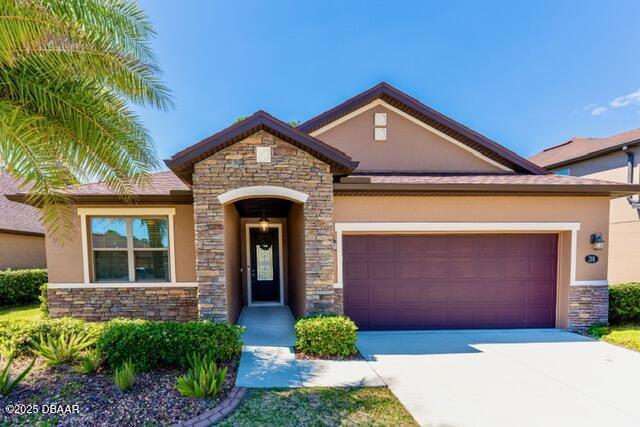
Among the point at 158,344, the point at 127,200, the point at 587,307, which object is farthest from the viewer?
the point at 587,307

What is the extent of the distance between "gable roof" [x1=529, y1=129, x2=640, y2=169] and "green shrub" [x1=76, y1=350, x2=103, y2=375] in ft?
60.1

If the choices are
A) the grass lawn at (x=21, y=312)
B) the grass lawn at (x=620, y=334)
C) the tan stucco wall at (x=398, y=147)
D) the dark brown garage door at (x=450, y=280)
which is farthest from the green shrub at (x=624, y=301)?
the grass lawn at (x=21, y=312)

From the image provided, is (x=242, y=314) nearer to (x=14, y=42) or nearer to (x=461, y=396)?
(x=461, y=396)

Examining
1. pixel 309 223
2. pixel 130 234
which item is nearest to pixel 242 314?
pixel 130 234

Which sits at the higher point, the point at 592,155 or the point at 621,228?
the point at 592,155

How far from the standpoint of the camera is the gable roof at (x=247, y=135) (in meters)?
5.48

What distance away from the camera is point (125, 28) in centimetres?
438

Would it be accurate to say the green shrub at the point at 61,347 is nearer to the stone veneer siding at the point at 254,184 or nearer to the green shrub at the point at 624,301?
the stone veneer siding at the point at 254,184

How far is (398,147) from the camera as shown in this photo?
28.4 ft

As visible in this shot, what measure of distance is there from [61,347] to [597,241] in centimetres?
1152

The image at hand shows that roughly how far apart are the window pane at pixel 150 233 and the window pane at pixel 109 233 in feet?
1.01

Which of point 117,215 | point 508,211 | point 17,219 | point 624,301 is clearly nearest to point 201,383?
point 117,215

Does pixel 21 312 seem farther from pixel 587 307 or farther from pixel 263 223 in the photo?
pixel 587 307

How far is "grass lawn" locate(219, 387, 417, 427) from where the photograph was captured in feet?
11.6
